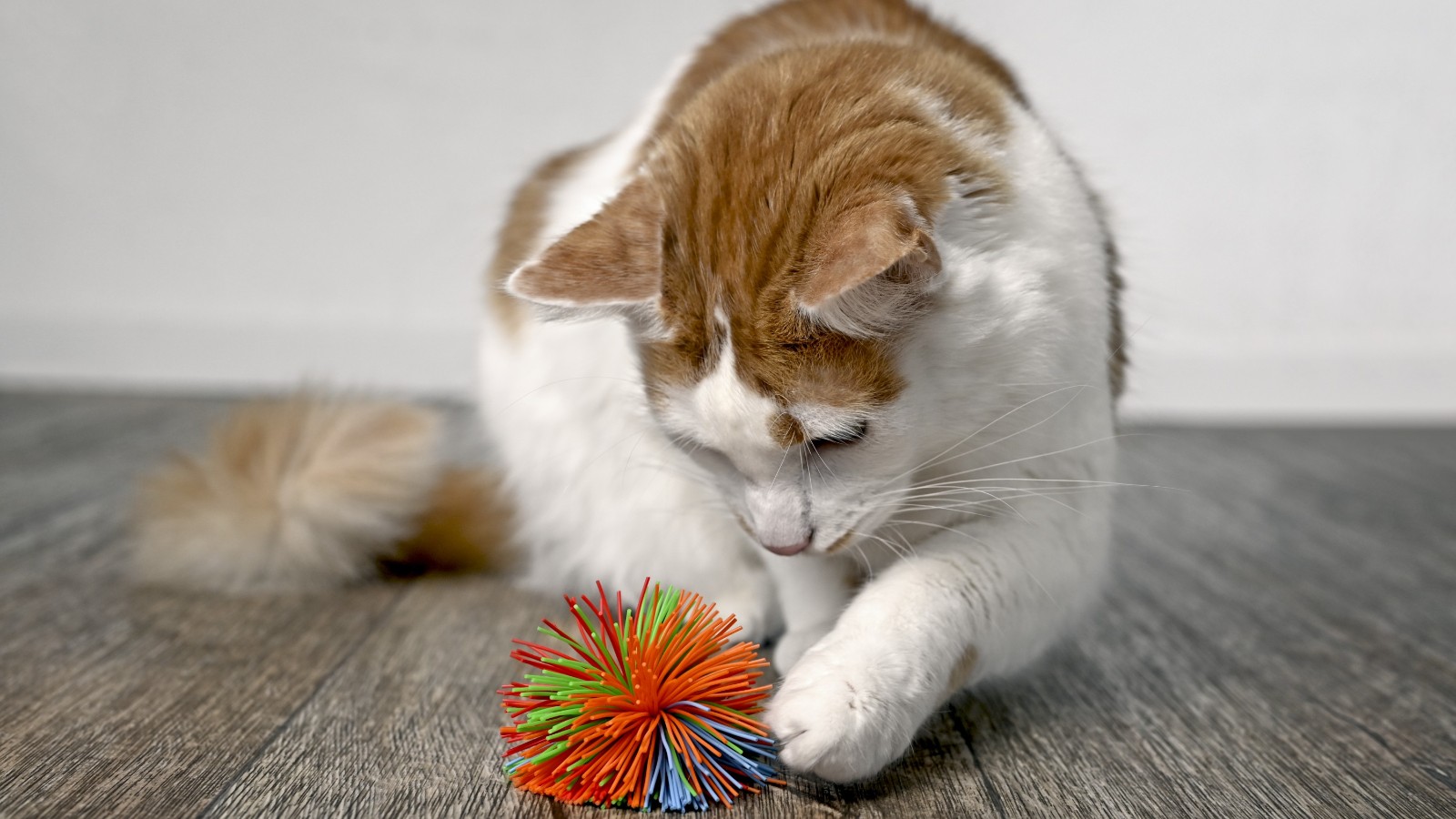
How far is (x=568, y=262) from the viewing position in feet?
2.82

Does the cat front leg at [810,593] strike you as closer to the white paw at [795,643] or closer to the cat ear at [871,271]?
the white paw at [795,643]

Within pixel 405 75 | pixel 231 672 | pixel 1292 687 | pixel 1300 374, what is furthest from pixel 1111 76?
pixel 231 672

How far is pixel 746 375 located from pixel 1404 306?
2.45 meters

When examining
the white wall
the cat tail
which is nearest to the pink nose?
the cat tail

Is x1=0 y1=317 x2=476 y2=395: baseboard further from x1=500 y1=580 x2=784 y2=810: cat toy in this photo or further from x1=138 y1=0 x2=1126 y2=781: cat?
x1=500 y1=580 x2=784 y2=810: cat toy

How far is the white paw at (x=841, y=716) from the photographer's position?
0.74m

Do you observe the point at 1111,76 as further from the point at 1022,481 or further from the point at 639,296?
the point at 639,296

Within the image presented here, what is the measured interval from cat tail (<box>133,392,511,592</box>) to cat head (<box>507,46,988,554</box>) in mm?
512

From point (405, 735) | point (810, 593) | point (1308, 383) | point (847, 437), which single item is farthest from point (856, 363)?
point (1308, 383)

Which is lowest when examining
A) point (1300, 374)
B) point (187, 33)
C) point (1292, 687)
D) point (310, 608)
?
point (1300, 374)

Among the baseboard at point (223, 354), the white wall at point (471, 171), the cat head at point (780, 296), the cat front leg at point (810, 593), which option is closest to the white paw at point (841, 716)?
the cat head at point (780, 296)

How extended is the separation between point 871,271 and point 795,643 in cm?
43

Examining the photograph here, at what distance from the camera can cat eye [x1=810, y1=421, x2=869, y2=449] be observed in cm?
83

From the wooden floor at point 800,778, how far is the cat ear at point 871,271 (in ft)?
1.10
